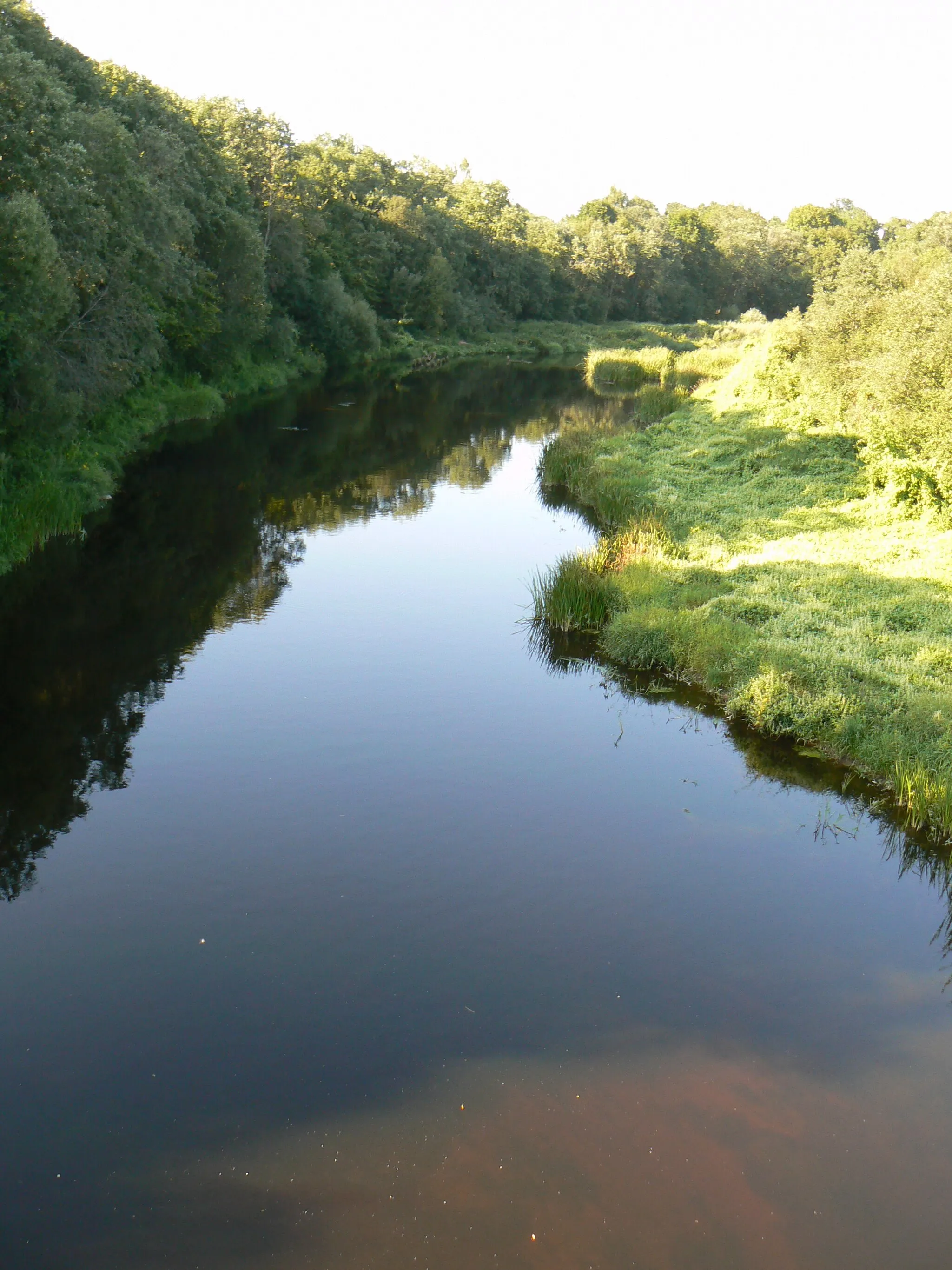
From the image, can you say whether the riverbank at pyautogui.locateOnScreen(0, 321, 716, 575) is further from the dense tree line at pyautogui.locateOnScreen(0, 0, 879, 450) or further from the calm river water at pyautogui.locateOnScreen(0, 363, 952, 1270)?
the calm river water at pyautogui.locateOnScreen(0, 363, 952, 1270)

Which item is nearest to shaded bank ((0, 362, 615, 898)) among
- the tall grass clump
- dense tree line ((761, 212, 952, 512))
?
the tall grass clump

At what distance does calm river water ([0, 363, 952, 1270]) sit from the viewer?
21.5ft

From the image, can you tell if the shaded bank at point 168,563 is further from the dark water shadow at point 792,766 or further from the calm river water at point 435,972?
the dark water shadow at point 792,766

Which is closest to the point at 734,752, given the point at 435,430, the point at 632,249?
the point at 435,430

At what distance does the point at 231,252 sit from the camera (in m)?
38.1

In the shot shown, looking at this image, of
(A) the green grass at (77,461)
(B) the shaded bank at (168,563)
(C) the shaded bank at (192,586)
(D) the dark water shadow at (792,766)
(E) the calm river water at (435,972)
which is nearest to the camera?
(E) the calm river water at (435,972)

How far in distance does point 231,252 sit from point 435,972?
1400 inches

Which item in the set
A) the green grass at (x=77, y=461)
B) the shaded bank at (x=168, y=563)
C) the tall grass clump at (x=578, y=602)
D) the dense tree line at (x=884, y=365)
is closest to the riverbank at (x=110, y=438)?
the green grass at (x=77, y=461)

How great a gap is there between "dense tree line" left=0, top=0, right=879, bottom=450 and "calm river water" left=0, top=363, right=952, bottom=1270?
22.5 ft

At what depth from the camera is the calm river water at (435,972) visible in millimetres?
6555

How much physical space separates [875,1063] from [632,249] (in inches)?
3802

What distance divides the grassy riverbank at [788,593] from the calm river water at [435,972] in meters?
0.74

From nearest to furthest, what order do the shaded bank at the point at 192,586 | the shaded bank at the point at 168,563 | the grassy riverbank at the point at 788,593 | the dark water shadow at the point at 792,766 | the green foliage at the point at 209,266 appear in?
the dark water shadow at the point at 792,766
the shaded bank at the point at 192,586
the shaded bank at the point at 168,563
the grassy riverbank at the point at 788,593
the green foliage at the point at 209,266

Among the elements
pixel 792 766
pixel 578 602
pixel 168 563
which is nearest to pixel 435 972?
pixel 792 766
